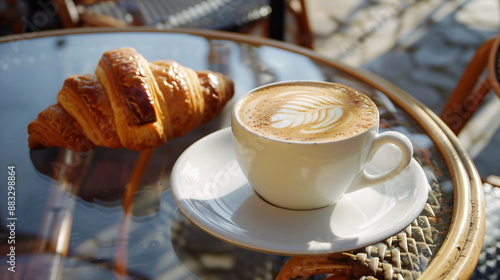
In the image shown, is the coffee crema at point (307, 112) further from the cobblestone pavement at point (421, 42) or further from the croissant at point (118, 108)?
the cobblestone pavement at point (421, 42)

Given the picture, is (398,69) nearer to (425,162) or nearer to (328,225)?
(425,162)

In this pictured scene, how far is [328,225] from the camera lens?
0.46 meters

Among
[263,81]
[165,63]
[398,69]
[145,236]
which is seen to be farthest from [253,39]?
[398,69]

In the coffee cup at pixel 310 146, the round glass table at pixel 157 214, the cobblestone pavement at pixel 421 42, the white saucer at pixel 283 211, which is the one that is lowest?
the cobblestone pavement at pixel 421 42

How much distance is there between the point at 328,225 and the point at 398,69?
151 cm

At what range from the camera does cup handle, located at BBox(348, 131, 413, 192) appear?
461 millimetres

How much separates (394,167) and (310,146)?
101 millimetres

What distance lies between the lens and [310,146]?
17.3 inches

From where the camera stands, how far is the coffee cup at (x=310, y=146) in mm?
452

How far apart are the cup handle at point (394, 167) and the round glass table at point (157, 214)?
2.5 inches

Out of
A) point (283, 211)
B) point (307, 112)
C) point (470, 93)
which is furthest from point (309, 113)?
point (470, 93)

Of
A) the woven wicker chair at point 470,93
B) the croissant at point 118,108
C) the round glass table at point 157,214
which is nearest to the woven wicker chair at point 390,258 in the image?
the round glass table at point 157,214

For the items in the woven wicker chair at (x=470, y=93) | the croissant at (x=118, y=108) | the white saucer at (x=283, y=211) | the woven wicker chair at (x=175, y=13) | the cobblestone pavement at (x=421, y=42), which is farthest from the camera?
the cobblestone pavement at (x=421, y=42)

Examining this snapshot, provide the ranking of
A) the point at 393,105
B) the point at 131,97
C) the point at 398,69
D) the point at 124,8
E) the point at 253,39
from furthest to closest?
the point at 398,69 → the point at 124,8 → the point at 253,39 → the point at 393,105 → the point at 131,97
